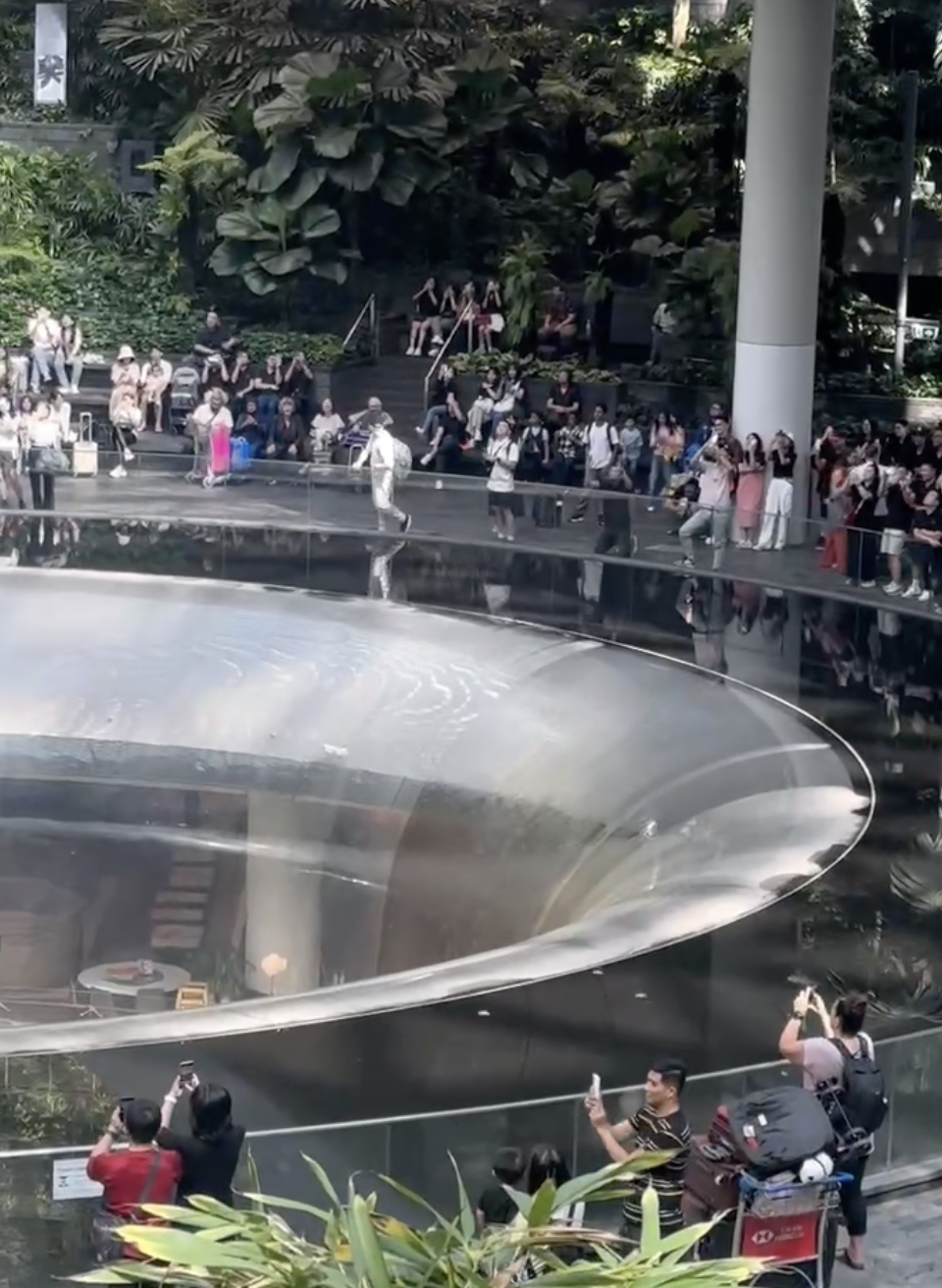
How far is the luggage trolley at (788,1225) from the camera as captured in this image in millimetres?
8102

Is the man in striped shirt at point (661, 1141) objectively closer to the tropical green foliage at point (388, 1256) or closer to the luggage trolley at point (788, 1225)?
the luggage trolley at point (788, 1225)

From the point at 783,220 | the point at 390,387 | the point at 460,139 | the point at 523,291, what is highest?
the point at 460,139

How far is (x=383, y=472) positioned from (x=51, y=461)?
399 centimetres

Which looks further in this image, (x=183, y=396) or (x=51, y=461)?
(x=183, y=396)

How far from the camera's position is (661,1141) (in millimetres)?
8453

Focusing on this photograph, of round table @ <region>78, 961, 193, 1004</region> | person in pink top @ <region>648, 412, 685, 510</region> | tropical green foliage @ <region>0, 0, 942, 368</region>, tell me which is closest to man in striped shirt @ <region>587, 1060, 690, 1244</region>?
round table @ <region>78, 961, 193, 1004</region>

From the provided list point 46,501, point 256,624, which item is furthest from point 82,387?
point 256,624

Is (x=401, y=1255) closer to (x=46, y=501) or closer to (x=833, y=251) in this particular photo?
(x=46, y=501)

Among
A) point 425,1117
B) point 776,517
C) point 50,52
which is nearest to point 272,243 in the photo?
point 50,52

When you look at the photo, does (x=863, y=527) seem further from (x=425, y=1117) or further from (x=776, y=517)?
(x=425, y=1117)

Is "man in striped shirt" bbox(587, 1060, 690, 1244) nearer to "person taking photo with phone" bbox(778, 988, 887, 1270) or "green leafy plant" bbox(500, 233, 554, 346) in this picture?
"person taking photo with phone" bbox(778, 988, 887, 1270)

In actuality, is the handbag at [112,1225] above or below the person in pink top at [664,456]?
below

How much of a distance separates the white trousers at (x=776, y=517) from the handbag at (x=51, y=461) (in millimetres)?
8325

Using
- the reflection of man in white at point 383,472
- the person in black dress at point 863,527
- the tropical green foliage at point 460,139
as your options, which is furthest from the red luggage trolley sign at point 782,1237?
the tropical green foliage at point 460,139
